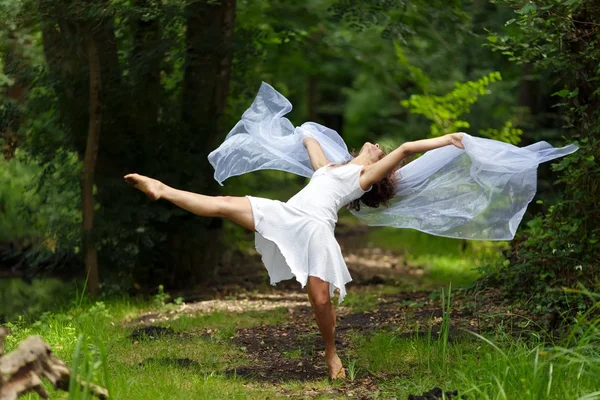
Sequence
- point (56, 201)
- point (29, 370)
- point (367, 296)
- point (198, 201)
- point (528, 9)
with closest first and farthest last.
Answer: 1. point (29, 370)
2. point (198, 201)
3. point (528, 9)
4. point (367, 296)
5. point (56, 201)

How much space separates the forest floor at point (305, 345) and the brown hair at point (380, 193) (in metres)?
0.89

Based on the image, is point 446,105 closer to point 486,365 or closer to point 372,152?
point 372,152

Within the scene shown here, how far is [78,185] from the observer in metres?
9.85

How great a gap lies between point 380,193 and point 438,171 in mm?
524

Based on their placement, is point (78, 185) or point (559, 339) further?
point (78, 185)

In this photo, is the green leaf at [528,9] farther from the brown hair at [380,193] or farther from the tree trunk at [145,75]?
the tree trunk at [145,75]

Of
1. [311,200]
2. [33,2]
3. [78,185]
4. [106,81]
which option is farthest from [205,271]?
[311,200]

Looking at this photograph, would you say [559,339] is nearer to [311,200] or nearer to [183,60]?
[311,200]

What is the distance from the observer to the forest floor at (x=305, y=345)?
5016 millimetres

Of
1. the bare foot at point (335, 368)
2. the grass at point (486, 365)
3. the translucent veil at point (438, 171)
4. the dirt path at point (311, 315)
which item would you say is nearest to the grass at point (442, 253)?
the dirt path at point (311, 315)

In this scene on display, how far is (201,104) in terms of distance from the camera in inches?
409

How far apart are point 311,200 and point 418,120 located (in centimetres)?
1695

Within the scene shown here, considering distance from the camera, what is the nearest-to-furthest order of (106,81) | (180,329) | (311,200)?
1. (311,200)
2. (180,329)
3. (106,81)

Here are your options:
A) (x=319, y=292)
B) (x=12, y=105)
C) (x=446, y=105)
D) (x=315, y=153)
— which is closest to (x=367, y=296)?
(x=315, y=153)
